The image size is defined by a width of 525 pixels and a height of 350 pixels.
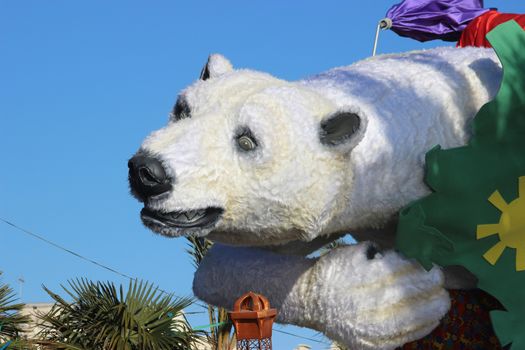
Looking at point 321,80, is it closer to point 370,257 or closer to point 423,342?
point 370,257

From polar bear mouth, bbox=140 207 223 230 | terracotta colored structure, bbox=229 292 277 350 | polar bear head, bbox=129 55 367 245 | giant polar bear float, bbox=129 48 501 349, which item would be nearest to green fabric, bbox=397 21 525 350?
giant polar bear float, bbox=129 48 501 349

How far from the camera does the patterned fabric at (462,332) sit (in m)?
5.66

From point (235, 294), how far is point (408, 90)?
146 cm

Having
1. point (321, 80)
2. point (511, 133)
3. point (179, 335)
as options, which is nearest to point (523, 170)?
point (511, 133)

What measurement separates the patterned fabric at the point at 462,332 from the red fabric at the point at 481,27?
5.72 feet

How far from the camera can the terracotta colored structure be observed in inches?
198

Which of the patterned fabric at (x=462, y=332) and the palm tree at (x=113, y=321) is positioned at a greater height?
the palm tree at (x=113, y=321)

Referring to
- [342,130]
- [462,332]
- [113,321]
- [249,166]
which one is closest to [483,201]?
[462,332]

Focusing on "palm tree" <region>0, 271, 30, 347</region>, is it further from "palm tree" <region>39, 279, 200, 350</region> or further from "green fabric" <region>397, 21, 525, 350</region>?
"green fabric" <region>397, 21, 525, 350</region>

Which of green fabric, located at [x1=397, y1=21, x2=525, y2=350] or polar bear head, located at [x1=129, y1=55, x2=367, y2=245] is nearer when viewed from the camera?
polar bear head, located at [x1=129, y1=55, x2=367, y2=245]

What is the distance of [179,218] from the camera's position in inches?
199

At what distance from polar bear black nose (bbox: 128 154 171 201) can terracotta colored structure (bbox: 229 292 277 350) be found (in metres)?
0.68

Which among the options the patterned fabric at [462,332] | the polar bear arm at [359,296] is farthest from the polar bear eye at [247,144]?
the patterned fabric at [462,332]

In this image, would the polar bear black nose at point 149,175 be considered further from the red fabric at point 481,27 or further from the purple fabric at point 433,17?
the purple fabric at point 433,17
